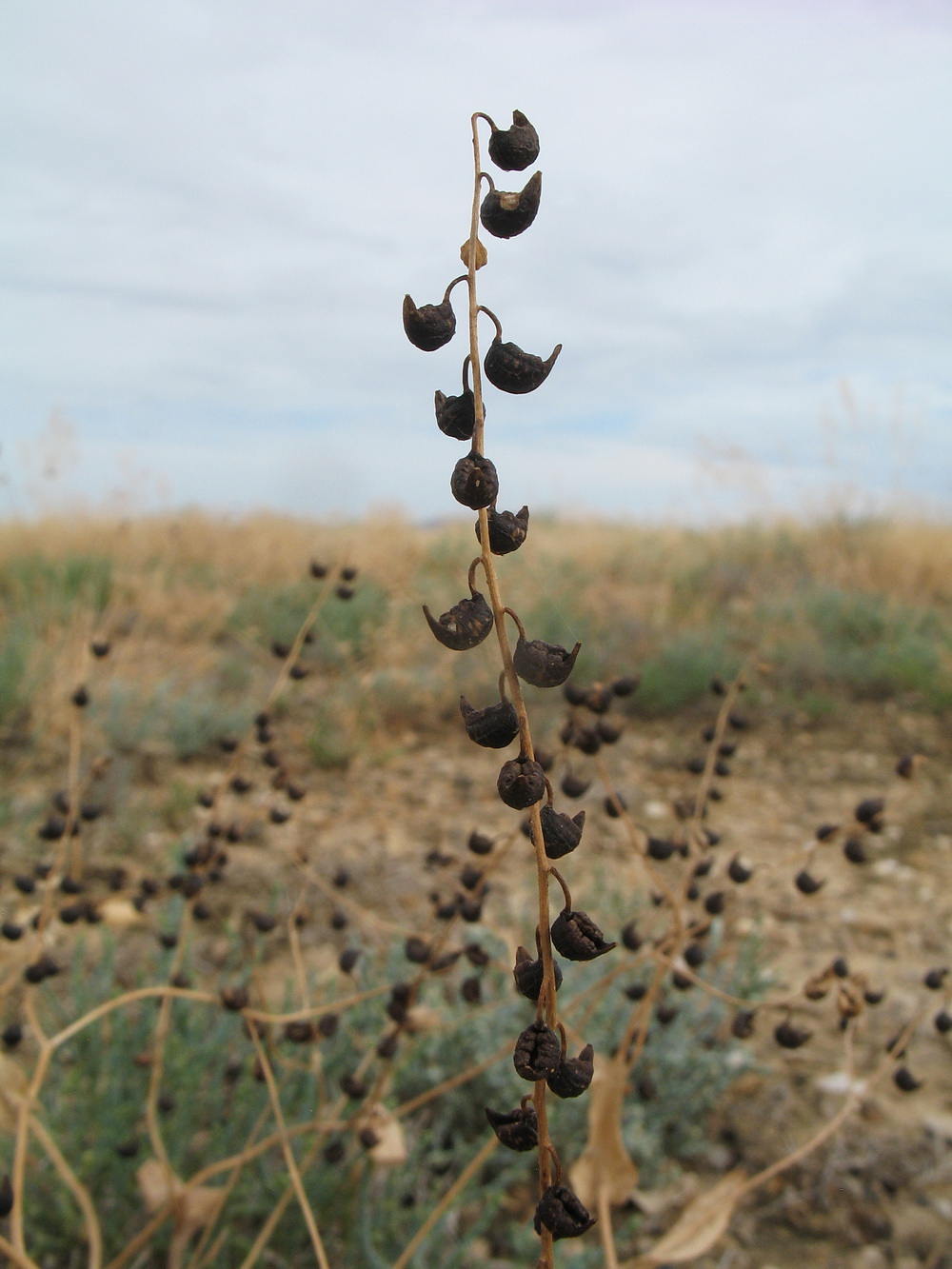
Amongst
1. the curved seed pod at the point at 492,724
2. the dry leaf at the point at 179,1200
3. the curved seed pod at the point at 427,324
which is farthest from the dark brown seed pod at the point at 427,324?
the dry leaf at the point at 179,1200

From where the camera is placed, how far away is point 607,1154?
1.27m

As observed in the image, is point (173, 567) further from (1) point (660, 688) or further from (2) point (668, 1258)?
(2) point (668, 1258)

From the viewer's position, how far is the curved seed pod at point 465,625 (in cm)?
52

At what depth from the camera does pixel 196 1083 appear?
66.9 inches

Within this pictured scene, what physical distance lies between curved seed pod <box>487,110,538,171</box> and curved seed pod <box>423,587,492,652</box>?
261 mm

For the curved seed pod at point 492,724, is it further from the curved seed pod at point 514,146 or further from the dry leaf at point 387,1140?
the dry leaf at point 387,1140

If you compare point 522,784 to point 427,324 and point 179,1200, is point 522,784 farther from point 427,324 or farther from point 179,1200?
point 179,1200

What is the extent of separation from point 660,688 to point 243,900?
2.34 metres

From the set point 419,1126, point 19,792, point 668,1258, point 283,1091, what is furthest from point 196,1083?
point 19,792

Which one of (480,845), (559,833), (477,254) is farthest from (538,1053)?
(480,845)

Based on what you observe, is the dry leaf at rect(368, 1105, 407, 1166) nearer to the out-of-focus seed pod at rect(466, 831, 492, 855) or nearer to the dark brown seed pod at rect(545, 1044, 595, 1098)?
the out-of-focus seed pod at rect(466, 831, 492, 855)

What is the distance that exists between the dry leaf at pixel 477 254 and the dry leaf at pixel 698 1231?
1.16 metres

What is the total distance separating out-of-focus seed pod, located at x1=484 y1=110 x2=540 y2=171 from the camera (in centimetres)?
56

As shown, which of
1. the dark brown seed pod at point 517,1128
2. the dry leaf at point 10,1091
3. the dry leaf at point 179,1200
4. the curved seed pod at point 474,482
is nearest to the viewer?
the curved seed pod at point 474,482
